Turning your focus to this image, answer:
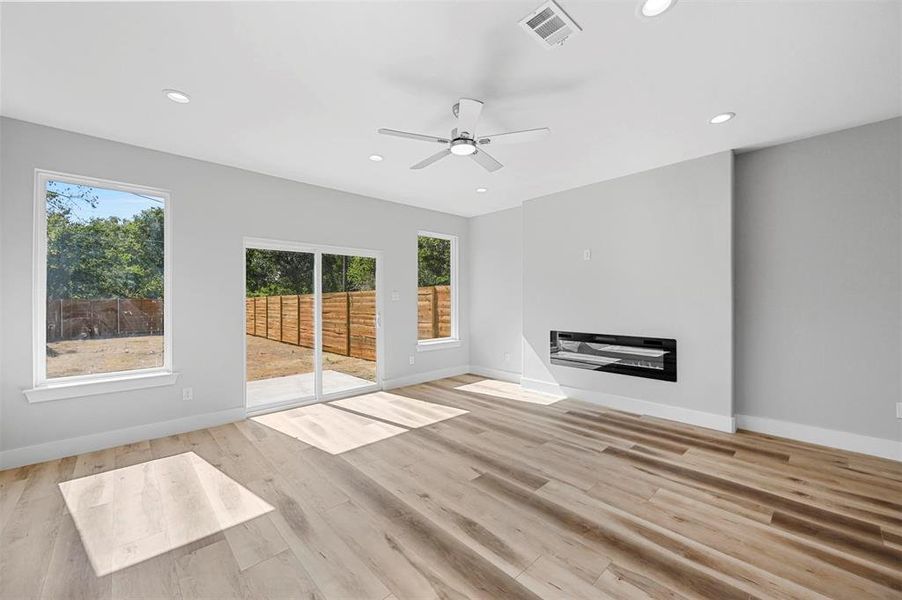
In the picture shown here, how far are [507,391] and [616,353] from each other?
1576 millimetres

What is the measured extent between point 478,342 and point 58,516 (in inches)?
199

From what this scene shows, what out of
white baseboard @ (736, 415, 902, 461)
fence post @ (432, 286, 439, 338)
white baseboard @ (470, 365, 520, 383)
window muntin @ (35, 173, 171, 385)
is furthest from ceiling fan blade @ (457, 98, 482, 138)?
white baseboard @ (470, 365, 520, 383)

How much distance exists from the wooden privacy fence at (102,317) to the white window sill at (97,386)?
0.40 metres

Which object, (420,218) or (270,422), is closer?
(270,422)

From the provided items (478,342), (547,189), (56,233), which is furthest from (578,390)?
(56,233)

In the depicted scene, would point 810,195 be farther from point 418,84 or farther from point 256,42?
point 256,42

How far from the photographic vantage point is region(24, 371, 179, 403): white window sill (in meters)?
3.01

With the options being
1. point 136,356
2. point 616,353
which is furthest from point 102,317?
point 616,353

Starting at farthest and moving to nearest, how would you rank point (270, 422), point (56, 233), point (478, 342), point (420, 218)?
1. point (478, 342)
2. point (420, 218)
3. point (270, 422)
4. point (56, 233)

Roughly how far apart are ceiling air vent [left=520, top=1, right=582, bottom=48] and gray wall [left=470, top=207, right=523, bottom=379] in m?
3.78

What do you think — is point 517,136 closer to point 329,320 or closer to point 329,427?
point 329,427

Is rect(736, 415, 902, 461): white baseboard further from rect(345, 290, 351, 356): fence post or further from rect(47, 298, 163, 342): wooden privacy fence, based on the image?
rect(47, 298, 163, 342): wooden privacy fence

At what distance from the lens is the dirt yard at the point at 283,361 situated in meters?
4.28

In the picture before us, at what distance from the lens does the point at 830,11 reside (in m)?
1.88
